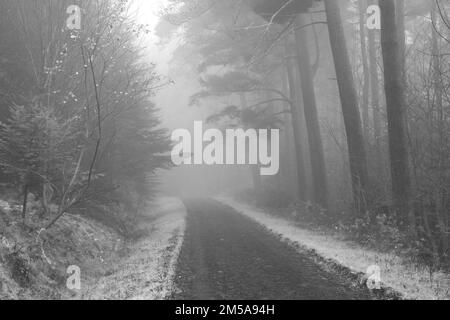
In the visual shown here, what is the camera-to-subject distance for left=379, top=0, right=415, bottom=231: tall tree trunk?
1051 cm

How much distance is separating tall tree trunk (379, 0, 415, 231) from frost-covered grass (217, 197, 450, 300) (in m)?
1.51

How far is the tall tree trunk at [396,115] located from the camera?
34.5ft

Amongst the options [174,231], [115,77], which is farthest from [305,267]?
[115,77]

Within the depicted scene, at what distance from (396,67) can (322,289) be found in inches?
241

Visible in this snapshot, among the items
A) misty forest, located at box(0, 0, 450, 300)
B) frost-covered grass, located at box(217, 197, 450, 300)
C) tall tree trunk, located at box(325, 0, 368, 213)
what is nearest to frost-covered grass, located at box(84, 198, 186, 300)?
misty forest, located at box(0, 0, 450, 300)

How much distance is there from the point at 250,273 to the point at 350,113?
6737 millimetres

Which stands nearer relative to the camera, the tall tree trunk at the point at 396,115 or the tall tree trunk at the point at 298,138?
the tall tree trunk at the point at 396,115

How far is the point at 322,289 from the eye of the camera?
24.2 feet

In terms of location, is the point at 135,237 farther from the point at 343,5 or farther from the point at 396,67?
the point at 343,5

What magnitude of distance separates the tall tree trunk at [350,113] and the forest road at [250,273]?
2966 mm

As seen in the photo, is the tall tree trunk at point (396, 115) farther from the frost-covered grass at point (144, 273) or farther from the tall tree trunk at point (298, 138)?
the tall tree trunk at point (298, 138)

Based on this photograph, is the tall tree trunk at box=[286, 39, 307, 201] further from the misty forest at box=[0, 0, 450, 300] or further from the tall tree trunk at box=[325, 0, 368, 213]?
the tall tree trunk at box=[325, 0, 368, 213]

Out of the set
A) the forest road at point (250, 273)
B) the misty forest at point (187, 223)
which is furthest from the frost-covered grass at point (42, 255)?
the forest road at point (250, 273)

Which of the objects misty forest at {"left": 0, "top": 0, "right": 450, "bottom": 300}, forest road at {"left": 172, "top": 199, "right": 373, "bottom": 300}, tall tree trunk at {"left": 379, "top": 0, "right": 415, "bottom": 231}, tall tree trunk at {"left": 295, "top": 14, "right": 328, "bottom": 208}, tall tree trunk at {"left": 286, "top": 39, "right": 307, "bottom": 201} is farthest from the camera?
tall tree trunk at {"left": 286, "top": 39, "right": 307, "bottom": 201}
